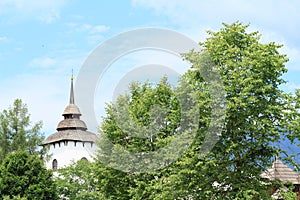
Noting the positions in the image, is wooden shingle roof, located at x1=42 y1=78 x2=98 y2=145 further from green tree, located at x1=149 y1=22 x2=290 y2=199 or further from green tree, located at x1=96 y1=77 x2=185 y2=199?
green tree, located at x1=149 y1=22 x2=290 y2=199

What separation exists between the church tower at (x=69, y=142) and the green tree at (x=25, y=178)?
28.8 m

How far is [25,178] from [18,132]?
9.68 m

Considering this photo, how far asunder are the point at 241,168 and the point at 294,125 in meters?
3.11

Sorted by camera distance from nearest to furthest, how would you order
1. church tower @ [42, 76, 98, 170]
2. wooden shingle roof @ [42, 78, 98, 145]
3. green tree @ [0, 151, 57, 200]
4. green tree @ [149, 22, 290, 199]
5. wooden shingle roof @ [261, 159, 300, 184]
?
green tree @ [149, 22, 290, 199] → wooden shingle roof @ [261, 159, 300, 184] → green tree @ [0, 151, 57, 200] → church tower @ [42, 76, 98, 170] → wooden shingle roof @ [42, 78, 98, 145]

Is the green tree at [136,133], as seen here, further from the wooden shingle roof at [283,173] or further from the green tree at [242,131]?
the wooden shingle roof at [283,173]

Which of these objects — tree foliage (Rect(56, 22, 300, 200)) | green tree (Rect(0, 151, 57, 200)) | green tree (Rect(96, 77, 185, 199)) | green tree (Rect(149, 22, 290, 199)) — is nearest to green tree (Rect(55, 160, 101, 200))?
green tree (Rect(0, 151, 57, 200))

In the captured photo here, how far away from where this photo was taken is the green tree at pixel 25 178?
149 ft

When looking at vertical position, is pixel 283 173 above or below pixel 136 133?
below

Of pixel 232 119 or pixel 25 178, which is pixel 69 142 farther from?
pixel 232 119

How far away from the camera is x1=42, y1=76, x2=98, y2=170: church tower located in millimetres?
77562

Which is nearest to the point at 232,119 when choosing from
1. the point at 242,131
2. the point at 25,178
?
the point at 242,131

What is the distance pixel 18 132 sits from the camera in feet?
180

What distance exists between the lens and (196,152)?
88.6 feet

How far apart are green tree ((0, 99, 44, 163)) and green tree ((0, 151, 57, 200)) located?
22.7ft
